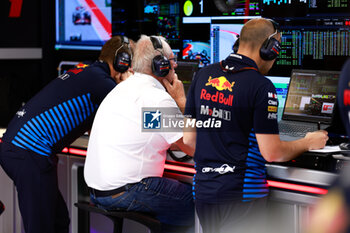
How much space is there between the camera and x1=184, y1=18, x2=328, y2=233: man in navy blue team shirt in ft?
6.98

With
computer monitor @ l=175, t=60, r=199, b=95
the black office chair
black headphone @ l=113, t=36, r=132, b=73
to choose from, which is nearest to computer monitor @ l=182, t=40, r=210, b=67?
computer monitor @ l=175, t=60, r=199, b=95

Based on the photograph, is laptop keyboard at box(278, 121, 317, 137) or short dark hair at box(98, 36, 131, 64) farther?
short dark hair at box(98, 36, 131, 64)

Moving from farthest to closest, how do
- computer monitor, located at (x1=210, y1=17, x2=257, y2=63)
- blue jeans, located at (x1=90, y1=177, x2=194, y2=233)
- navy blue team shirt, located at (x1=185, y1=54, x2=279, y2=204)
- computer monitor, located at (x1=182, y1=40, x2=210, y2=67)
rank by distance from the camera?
computer monitor, located at (x1=182, y1=40, x2=210, y2=67) → computer monitor, located at (x1=210, y1=17, x2=257, y2=63) → blue jeans, located at (x1=90, y1=177, x2=194, y2=233) → navy blue team shirt, located at (x1=185, y1=54, x2=279, y2=204)

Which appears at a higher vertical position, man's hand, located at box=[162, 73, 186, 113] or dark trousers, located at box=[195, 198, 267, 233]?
man's hand, located at box=[162, 73, 186, 113]

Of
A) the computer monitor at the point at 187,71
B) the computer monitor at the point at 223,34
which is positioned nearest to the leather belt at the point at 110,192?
the computer monitor at the point at 187,71

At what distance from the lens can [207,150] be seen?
2.24 meters

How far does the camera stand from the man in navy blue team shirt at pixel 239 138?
213 centimetres

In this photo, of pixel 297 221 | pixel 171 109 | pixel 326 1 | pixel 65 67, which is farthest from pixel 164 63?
pixel 65 67

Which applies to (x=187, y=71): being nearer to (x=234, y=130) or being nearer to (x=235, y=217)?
(x=234, y=130)

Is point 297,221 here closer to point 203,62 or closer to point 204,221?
point 204,221

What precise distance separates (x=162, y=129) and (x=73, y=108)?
661 millimetres

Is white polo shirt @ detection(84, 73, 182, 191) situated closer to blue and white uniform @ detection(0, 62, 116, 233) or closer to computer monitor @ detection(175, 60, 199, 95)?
blue and white uniform @ detection(0, 62, 116, 233)

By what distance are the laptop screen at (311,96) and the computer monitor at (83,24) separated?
2.10m

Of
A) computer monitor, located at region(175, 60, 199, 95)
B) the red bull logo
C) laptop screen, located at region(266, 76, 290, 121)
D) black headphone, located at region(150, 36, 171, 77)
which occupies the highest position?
black headphone, located at region(150, 36, 171, 77)
